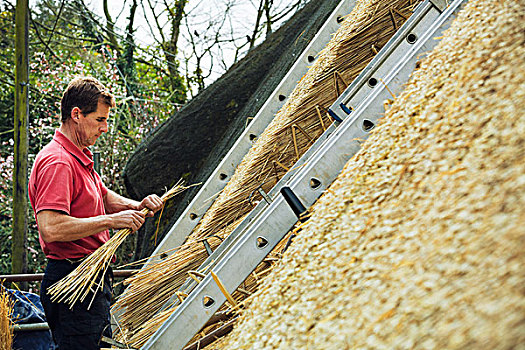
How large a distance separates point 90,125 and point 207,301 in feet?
4.03

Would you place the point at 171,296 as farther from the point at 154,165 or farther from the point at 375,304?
the point at 154,165

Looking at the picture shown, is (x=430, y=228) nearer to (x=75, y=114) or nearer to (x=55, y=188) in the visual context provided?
(x=55, y=188)

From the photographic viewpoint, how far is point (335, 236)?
1028mm

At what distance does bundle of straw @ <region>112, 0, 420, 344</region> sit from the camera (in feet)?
6.84

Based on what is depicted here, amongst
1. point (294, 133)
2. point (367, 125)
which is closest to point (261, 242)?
point (367, 125)

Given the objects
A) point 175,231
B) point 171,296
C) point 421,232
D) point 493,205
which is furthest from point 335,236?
point 175,231

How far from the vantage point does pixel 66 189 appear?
6.36ft

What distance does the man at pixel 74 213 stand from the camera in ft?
6.28

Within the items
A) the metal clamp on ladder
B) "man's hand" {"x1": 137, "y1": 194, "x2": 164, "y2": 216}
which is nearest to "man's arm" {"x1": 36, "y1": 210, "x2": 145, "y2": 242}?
"man's hand" {"x1": 137, "y1": 194, "x2": 164, "y2": 216}

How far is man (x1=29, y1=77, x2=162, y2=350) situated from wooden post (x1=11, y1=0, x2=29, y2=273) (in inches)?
109

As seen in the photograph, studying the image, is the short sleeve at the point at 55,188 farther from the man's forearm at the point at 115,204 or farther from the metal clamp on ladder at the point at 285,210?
the metal clamp on ladder at the point at 285,210

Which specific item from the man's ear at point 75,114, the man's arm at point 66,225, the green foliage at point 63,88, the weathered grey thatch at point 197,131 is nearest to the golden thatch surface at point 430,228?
the man's arm at point 66,225

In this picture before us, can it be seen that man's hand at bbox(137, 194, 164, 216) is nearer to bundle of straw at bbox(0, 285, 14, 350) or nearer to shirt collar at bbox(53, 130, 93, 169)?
shirt collar at bbox(53, 130, 93, 169)

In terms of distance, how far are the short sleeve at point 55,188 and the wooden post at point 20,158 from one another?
2885mm
